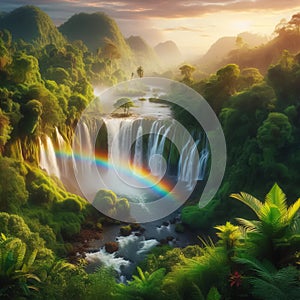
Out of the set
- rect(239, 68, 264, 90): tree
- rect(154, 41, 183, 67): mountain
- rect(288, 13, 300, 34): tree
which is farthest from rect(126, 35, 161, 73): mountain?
rect(239, 68, 264, 90): tree

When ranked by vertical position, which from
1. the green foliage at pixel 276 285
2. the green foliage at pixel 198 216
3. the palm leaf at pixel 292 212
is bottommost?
the green foliage at pixel 198 216

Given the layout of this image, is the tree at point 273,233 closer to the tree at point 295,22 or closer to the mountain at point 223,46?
the tree at point 295,22

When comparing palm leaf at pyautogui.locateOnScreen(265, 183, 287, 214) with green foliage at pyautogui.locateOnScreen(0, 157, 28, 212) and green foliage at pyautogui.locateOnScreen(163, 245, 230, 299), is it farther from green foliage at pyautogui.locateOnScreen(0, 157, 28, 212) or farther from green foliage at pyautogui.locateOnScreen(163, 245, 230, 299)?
green foliage at pyautogui.locateOnScreen(0, 157, 28, 212)

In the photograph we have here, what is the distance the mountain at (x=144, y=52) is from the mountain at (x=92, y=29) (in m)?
11.6

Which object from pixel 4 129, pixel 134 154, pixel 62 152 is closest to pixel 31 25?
pixel 134 154

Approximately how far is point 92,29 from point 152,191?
266ft

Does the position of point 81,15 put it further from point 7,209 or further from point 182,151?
point 7,209

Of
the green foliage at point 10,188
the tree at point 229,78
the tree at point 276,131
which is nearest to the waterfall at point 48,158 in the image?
the green foliage at point 10,188

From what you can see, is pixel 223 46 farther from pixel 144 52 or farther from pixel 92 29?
pixel 144 52

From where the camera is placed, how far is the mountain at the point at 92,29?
3848 inches

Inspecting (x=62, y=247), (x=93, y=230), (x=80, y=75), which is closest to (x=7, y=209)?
(x=62, y=247)

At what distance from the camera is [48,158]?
81.0 ft

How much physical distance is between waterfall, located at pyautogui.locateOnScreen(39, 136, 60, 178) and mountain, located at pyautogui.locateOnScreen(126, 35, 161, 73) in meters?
90.2

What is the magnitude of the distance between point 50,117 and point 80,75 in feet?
88.3
